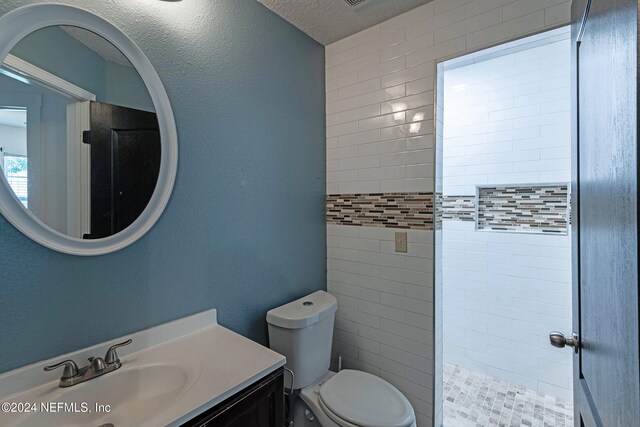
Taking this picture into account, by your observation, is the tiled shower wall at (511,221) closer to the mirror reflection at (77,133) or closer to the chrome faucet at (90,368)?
the mirror reflection at (77,133)

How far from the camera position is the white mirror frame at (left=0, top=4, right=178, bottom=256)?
80cm

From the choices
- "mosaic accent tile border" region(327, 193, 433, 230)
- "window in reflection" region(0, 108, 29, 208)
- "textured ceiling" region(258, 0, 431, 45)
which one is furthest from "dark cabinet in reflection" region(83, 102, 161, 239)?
"mosaic accent tile border" region(327, 193, 433, 230)

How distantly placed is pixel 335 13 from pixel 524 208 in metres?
1.91

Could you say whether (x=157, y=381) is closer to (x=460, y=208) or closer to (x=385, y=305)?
(x=385, y=305)

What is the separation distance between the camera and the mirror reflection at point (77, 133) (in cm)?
83

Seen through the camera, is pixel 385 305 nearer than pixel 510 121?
Yes

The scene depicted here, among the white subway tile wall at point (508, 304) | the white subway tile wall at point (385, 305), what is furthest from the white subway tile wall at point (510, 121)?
the white subway tile wall at point (385, 305)

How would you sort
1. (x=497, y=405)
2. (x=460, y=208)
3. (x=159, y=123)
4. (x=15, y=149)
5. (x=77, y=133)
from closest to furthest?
(x=15, y=149) < (x=77, y=133) < (x=159, y=123) < (x=497, y=405) < (x=460, y=208)

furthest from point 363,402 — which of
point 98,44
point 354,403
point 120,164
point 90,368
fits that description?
point 98,44

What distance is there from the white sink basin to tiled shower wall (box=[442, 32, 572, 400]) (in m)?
2.25

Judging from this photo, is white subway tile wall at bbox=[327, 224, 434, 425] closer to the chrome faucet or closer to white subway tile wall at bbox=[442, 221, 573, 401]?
white subway tile wall at bbox=[442, 221, 573, 401]

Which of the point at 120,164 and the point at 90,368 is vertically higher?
the point at 120,164

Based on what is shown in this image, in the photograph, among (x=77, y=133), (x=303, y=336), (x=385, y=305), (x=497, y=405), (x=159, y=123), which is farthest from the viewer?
(x=497, y=405)

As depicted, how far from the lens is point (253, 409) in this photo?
2.99 feet
